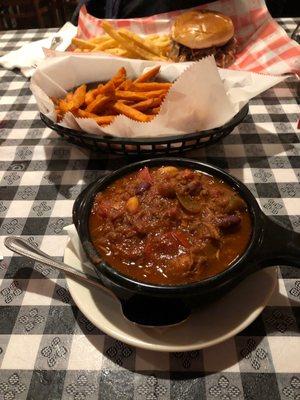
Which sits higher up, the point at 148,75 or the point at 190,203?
the point at 148,75

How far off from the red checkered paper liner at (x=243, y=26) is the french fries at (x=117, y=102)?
55.0 inches

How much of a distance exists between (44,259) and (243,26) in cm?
291

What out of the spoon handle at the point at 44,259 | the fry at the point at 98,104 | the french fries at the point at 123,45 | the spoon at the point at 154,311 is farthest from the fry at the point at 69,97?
the spoon at the point at 154,311

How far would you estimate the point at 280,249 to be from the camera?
3.45 feet

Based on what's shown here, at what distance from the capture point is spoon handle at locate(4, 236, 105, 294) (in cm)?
117

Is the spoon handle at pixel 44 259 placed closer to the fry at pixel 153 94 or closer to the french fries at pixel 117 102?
the french fries at pixel 117 102

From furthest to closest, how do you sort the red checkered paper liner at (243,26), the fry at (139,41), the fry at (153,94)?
the red checkered paper liner at (243,26) < the fry at (139,41) < the fry at (153,94)

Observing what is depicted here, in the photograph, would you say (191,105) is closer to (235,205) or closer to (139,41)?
(235,205)

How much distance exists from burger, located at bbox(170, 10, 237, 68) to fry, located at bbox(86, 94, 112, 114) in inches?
50.2

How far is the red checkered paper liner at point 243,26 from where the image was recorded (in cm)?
303

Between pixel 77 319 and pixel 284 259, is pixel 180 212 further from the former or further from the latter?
pixel 77 319

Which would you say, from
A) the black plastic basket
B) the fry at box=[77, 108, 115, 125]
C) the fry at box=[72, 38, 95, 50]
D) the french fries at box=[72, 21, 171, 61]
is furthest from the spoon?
the fry at box=[72, 38, 95, 50]

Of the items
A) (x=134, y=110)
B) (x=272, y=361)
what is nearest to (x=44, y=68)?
(x=134, y=110)

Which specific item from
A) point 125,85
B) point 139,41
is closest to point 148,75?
point 125,85
